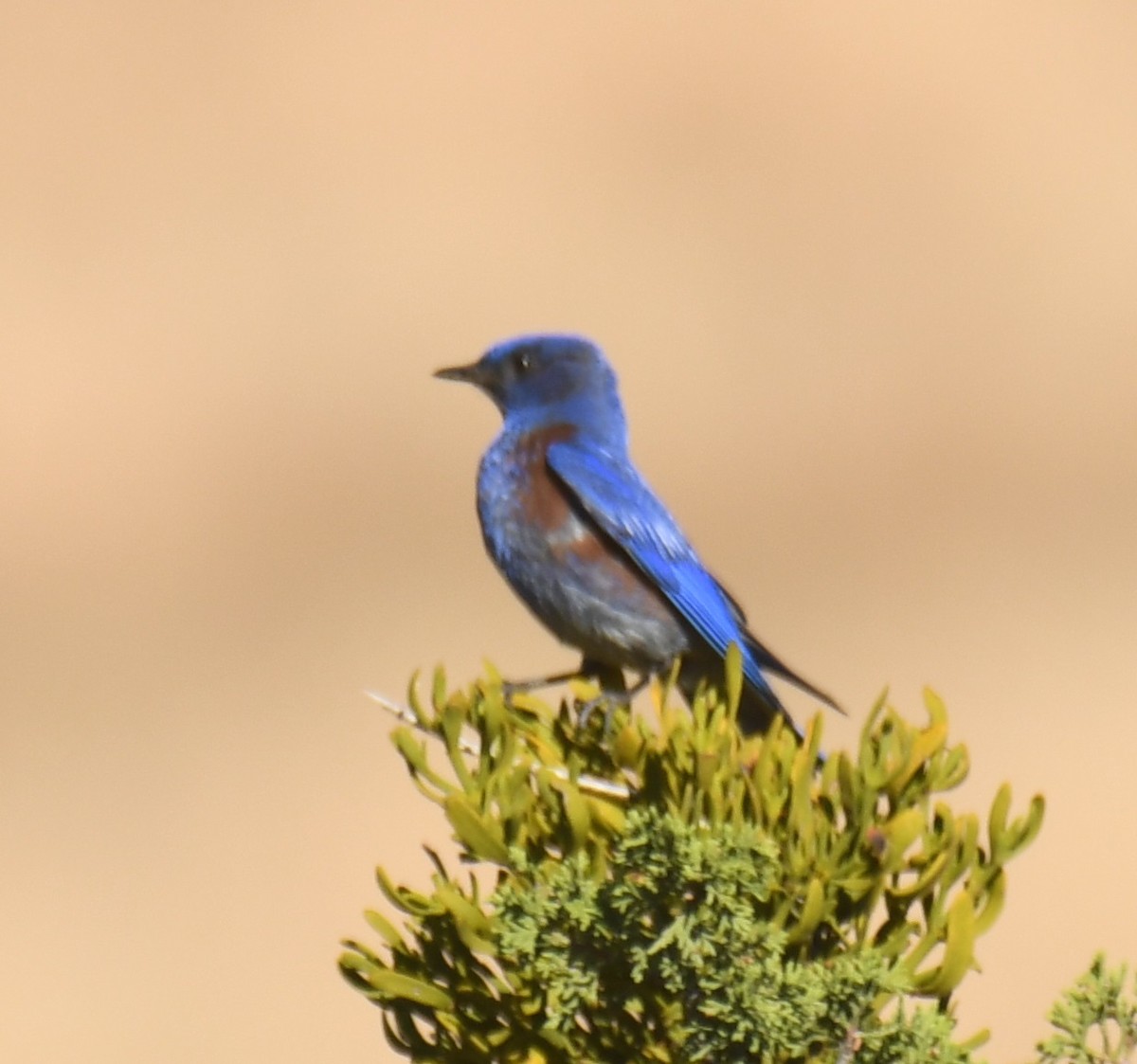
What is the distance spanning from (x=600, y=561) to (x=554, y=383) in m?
0.83

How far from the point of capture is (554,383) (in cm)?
533

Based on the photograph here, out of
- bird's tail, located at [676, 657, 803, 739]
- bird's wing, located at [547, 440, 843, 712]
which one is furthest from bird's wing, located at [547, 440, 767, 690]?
bird's tail, located at [676, 657, 803, 739]

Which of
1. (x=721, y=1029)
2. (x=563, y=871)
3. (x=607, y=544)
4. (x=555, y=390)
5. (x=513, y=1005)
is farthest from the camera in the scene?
(x=555, y=390)

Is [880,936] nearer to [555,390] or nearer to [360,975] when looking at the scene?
[360,975]

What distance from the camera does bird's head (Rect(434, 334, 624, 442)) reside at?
528 centimetres

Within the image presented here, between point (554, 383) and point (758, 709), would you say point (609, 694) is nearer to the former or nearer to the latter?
point (758, 709)

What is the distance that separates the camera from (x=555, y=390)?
5.33 metres

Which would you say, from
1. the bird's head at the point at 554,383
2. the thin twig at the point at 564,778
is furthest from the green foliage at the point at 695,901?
the bird's head at the point at 554,383

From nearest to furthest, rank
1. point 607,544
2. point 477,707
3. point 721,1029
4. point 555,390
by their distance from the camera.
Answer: point 721,1029
point 477,707
point 607,544
point 555,390

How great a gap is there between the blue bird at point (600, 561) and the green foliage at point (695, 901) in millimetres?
1949

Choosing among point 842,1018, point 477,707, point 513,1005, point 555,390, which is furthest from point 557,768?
point 555,390

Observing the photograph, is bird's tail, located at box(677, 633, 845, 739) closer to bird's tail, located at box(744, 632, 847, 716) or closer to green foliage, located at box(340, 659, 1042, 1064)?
bird's tail, located at box(744, 632, 847, 716)

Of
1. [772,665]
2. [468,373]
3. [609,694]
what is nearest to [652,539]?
[772,665]

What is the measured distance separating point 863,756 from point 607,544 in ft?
8.56
